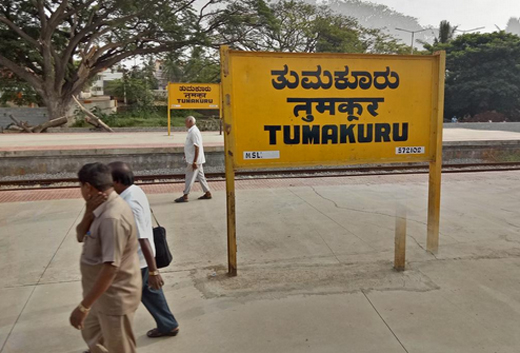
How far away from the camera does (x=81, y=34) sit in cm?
2717

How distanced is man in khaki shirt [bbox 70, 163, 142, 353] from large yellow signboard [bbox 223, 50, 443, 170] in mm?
2372

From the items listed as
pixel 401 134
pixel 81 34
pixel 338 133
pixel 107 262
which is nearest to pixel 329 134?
pixel 338 133

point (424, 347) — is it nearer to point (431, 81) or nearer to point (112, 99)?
point (431, 81)

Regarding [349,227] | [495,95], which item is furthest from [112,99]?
[349,227]

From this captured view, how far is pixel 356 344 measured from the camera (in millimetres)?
3504

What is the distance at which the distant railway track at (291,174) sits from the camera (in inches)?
422

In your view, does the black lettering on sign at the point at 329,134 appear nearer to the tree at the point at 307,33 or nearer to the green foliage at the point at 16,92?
the tree at the point at 307,33

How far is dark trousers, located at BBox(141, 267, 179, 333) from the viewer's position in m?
3.40

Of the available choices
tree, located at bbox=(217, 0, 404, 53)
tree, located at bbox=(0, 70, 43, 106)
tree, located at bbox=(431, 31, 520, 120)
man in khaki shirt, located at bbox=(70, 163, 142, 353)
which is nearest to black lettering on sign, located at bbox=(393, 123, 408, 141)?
man in khaki shirt, located at bbox=(70, 163, 142, 353)

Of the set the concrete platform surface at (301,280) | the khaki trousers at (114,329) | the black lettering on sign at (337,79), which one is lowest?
the concrete platform surface at (301,280)

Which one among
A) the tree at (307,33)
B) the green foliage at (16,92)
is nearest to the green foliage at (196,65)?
the tree at (307,33)

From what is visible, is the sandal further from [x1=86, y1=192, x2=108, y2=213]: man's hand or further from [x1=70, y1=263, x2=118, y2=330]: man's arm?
[x1=86, y1=192, x2=108, y2=213]: man's hand

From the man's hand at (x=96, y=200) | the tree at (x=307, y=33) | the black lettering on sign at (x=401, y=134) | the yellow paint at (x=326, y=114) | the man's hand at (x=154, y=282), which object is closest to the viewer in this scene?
the man's hand at (x=96, y=200)

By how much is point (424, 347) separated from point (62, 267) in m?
3.90
